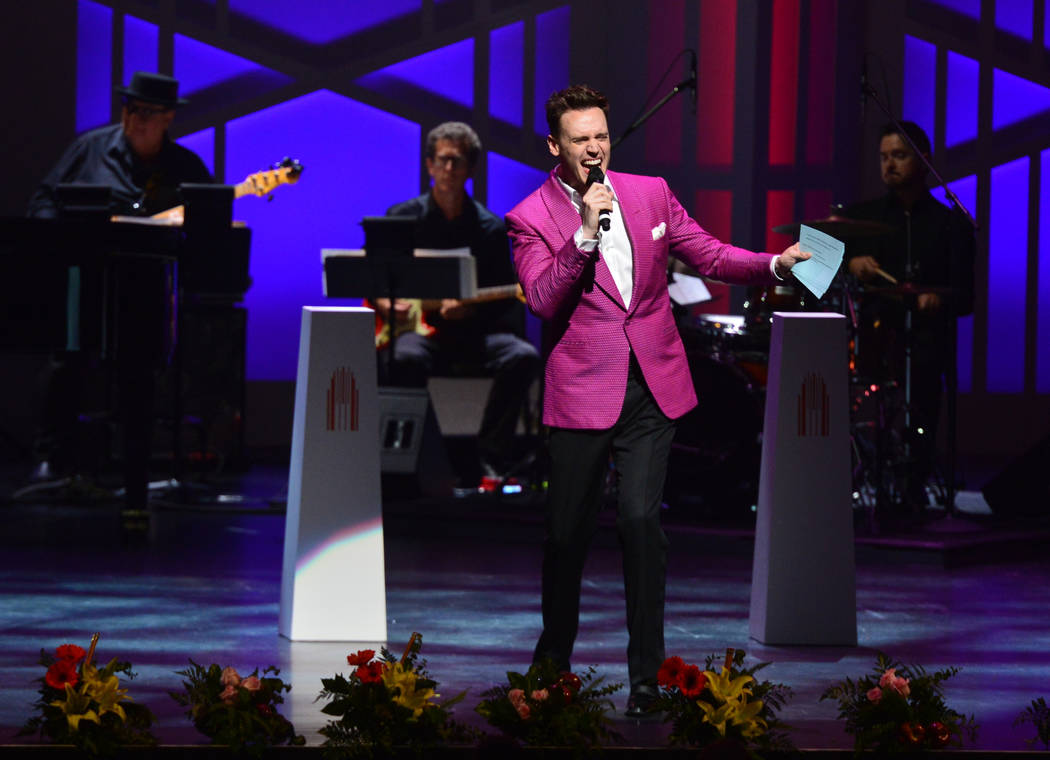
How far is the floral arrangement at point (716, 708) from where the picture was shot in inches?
133

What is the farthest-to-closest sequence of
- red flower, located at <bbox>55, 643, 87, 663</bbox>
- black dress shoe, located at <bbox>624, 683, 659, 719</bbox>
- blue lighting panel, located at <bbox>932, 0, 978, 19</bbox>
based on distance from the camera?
blue lighting panel, located at <bbox>932, 0, 978, 19</bbox>, black dress shoe, located at <bbox>624, 683, 659, 719</bbox>, red flower, located at <bbox>55, 643, 87, 663</bbox>

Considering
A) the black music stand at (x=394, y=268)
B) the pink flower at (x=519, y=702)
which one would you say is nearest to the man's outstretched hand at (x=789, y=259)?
the pink flower at (x=519, y=702)

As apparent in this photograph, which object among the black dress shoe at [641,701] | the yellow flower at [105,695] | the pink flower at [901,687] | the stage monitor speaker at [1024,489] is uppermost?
the stage monitor speaker at [1024,489]

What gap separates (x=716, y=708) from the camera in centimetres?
340

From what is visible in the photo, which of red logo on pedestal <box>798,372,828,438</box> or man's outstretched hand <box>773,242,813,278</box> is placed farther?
red logo on pedestal <box>798,372,828,438</box>

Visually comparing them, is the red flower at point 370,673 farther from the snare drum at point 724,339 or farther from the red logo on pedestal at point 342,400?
the snare drum at point 724,339

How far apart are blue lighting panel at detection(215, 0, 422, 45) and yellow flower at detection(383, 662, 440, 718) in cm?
789

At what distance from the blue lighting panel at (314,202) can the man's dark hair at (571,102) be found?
708 cm

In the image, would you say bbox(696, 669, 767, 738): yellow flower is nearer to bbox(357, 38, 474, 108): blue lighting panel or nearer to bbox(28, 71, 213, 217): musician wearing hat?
bbox(28, 71, 213, 217): musician wearing hat

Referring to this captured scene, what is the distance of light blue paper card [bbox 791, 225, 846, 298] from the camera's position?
3545 mm

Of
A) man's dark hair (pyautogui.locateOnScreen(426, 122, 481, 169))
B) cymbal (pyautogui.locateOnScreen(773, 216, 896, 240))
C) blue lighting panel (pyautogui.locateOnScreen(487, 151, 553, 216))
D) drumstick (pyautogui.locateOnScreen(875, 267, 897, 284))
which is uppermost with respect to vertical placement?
blue lighting panel (pyautogui.locateOnScreen(487, 151, 553, 216))

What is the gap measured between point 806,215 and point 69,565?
20.4 feet

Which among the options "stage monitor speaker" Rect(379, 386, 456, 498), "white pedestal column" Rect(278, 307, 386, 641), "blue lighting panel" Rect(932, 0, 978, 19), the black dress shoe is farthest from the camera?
"blue lighting panel" Rect(932, 0, 978, 19)

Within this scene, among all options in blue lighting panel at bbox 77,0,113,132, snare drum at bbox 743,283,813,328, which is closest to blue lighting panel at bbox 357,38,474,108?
blue lighting panel at bbox 77,0,113,132
